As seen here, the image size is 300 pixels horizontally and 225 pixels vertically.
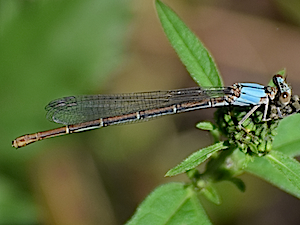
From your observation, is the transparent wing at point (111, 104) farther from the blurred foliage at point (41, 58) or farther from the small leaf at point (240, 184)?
the blurred foliage at point (41, 58)

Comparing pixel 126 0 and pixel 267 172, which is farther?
pixel 126 0

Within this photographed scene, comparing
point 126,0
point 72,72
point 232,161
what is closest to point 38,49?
point 72,72

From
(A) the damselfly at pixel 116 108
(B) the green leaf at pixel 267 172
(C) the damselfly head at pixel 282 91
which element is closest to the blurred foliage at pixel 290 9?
(A) the damselfly at pixel 116 108

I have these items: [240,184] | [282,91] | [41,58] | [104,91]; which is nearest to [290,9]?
[104,91]

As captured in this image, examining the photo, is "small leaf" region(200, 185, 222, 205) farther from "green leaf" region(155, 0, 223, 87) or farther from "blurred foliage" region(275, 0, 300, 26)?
"blurred foliage" region(275, 0, 300, 26)

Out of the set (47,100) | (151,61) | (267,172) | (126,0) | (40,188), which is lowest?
(267,172)

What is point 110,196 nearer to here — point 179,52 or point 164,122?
point 164,122
